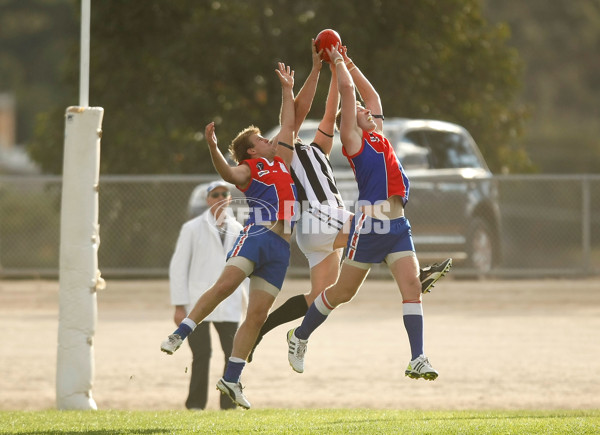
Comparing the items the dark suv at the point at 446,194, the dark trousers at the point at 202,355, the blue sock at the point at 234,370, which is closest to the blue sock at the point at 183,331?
the blue sock at the point at 234,370

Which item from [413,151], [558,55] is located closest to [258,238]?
[413,151]

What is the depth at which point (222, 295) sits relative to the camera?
8492 millimetres

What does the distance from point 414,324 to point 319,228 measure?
1.09 m

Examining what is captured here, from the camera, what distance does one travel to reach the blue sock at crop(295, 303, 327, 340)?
28.6ft

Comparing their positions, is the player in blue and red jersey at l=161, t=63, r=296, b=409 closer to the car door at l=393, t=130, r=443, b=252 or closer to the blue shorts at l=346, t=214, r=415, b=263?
the blue shorts at l=346, t=214, r=415, b=263

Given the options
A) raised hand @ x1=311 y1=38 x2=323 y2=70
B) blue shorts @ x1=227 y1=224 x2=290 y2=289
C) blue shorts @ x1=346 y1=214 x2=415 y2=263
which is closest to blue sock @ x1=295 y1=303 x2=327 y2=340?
blue shorts @ x1=227 y1=224 x2=290 y2=289

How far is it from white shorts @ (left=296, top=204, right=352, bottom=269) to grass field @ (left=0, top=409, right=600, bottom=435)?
126cm

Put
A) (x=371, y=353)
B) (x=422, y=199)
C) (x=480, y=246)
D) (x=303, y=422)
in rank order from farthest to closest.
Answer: (x=480, y=246) < (x=422, y=199) < (x=371, y=353) < (x=303, y=422)

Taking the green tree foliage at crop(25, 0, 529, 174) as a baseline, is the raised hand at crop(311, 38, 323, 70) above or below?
below

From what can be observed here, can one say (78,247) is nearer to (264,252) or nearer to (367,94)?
(264,252)

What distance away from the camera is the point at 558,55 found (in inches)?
2108

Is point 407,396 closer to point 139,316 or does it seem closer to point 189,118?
point 139,316

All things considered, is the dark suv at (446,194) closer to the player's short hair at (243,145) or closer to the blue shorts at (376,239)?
the player's short hair at (243,145)

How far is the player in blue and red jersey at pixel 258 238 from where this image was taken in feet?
27.9
